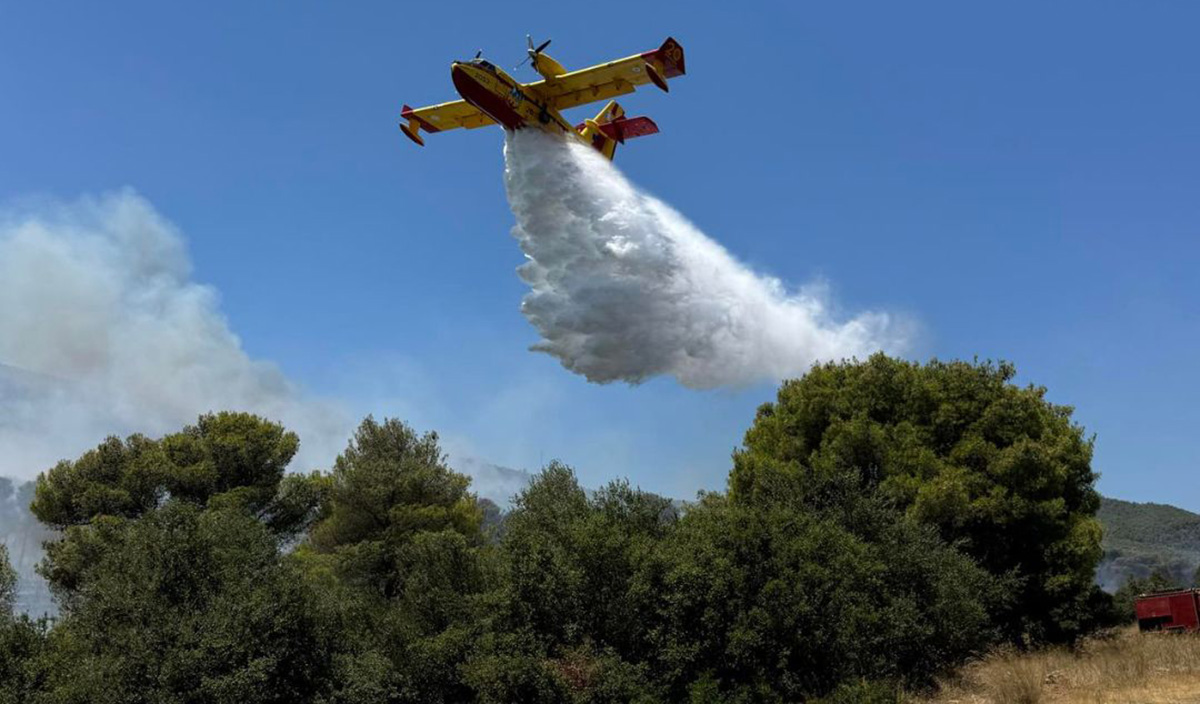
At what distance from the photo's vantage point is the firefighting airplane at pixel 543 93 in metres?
29.5

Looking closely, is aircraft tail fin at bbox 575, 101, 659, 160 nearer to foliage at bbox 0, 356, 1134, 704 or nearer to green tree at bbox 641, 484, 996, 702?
foliage at bbox 0, 356, 1134, 704

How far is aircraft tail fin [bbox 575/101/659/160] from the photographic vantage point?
3591cm

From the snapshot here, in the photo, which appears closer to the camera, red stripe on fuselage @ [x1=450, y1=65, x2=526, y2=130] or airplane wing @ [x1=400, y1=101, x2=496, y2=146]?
red stripe on fuselage @ [x1=450, y1=65, x2=526, y2=130]

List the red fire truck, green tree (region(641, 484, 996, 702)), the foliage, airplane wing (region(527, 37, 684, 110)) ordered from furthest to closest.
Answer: the red fire truck < airplane wing (region(527, 37, 684, 110)) < green tree (region(641, 484, 996, 702)) < the foliage

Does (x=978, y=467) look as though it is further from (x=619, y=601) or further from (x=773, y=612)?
(x=619, y=601)

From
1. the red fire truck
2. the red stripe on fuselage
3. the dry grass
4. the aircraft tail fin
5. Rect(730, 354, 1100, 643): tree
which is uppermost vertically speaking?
the aircraft tail fin

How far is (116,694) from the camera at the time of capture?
64.7ft

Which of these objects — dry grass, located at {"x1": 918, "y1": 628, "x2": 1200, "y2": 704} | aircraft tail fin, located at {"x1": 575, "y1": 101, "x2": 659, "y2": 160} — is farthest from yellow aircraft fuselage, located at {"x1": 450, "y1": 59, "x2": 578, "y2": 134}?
dry grass, located at {"x1": 918, "y1": 628, "x2": 1200, "y2": 704}

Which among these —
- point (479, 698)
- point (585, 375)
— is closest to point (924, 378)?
point (585, 375)

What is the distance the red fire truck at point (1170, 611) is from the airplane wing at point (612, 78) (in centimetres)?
2795

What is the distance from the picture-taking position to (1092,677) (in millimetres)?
26578

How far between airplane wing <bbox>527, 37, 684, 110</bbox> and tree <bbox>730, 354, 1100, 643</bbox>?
49.3 feet

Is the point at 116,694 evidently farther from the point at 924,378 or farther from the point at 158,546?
the point at 924,378

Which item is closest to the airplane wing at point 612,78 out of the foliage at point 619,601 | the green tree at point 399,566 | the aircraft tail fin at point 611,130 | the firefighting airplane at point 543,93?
the firefighting airplane at point 543,93
